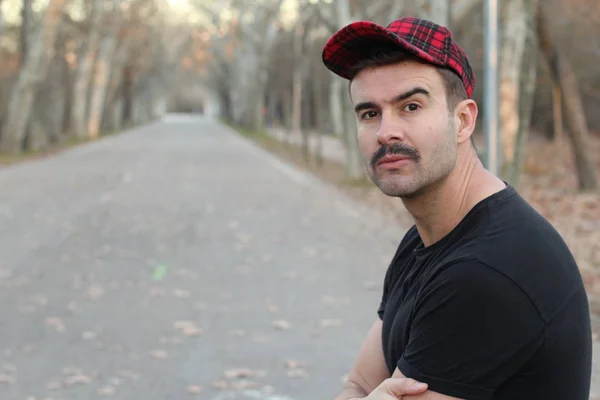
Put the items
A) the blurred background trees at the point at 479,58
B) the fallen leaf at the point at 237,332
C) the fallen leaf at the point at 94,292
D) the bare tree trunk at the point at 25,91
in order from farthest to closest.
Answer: the bare tree trunk at the point at 25,91
the blurred background trees at the point at 479,58
the fallen leaf at the point at 94,292
the fallen leaf at the point at 237,332

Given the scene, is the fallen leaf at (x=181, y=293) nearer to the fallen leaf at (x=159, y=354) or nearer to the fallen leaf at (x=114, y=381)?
the fallen leaf at (x=159, y=354)

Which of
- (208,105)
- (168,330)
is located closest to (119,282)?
(168,330)

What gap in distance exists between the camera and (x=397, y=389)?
2.18 m

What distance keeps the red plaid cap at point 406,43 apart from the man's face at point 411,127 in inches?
1.9

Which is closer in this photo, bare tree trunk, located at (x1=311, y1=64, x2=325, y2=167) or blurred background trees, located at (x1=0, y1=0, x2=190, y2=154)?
bare tree trunk, located at (x1=311, y1=64, x2=325, y2=167)

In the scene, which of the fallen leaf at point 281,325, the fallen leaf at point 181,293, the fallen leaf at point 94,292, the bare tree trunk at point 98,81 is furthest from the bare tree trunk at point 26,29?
the fallen leaf at point 281,325

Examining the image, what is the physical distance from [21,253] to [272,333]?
481 centimetres

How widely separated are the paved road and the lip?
11.7 feet

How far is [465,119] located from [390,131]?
0.68 ft

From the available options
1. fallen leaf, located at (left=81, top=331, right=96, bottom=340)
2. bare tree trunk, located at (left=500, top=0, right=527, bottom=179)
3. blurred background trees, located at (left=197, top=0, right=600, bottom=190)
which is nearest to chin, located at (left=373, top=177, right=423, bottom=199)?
fallen leaf, located at (left=81, top=331, right=96, bottom=340)

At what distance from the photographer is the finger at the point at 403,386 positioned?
6.92 feet

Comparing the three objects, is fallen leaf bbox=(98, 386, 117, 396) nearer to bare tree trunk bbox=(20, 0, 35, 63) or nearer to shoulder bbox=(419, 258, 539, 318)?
shoulder bbox=(419, 258, 539, 318)

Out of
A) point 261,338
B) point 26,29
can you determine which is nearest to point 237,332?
point 261,338

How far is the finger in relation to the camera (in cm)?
211
